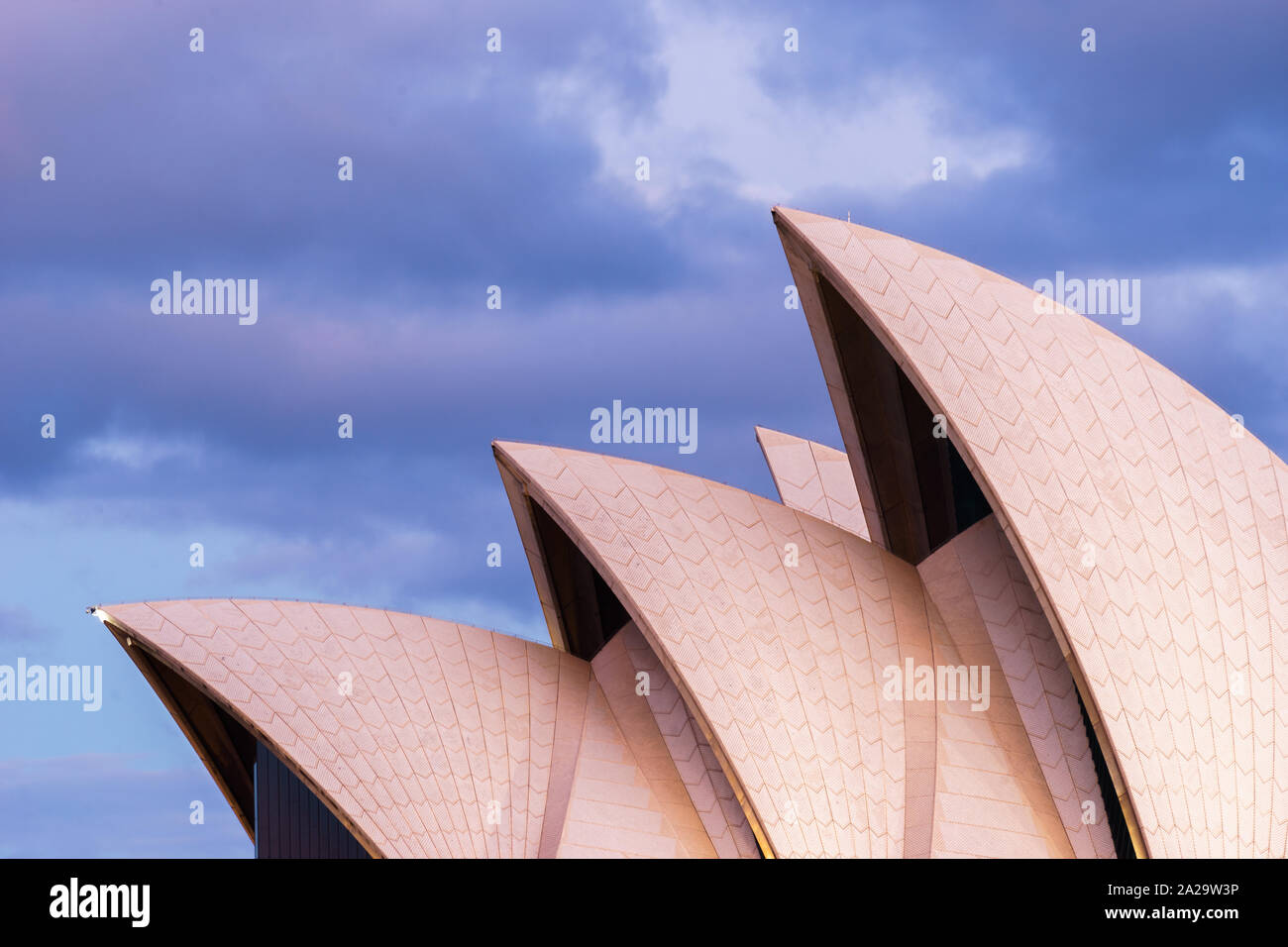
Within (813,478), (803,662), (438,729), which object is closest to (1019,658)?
(803,662)

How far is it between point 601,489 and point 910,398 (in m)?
5.55

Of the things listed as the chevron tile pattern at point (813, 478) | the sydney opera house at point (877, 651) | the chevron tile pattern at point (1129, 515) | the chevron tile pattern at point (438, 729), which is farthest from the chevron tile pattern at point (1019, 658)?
the chevron tile pattern at point (813, 478)

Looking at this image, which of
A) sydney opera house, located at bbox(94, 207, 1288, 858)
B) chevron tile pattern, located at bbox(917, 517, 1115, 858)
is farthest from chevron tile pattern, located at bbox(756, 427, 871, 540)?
chevron tile pattern, located at bbox(917, 517, 1115, 858)

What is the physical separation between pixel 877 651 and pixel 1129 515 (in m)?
4.67

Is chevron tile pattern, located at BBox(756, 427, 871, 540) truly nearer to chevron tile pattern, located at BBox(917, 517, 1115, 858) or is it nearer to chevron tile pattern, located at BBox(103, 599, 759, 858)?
chevron tile pattern, located at BBox(917, 517, 1115, 858)

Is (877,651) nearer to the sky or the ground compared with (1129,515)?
nearer to the ground

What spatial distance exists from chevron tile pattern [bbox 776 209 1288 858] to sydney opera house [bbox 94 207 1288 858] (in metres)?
0.05

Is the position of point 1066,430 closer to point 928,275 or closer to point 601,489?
point 928,275

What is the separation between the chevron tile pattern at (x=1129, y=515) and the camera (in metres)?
20.8

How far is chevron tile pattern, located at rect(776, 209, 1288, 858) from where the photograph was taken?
20.8 meters

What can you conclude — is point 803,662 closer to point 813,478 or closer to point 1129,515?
point 1129,515

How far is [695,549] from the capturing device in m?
24.8

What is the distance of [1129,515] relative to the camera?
73.3 feet

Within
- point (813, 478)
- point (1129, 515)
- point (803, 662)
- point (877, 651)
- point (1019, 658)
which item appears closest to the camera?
point (1129, 515)
